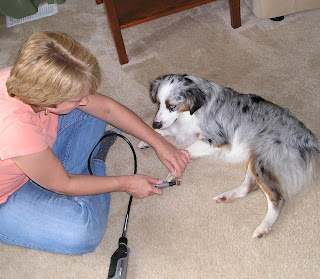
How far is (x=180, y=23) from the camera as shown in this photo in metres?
3.45

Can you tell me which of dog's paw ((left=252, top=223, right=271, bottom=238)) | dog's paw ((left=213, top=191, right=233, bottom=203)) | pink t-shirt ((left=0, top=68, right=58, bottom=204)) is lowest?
dog's paw ((left=252, top=223, right=271, bottom=238))

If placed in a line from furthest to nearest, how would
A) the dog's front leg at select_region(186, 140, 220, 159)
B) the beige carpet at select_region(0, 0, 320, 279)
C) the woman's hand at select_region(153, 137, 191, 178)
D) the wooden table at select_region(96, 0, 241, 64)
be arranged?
the wooden table at select_region(96, 0, 241, 64), the dog's front leg at select_region(186, 140, 220, 159), the woman's hand at select_region(153, 137, 191, 178), the beige carpet at select_region(0, 0, 320, 279)

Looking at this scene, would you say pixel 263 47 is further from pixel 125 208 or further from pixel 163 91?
pixel 125 208

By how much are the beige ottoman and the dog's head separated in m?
1.26

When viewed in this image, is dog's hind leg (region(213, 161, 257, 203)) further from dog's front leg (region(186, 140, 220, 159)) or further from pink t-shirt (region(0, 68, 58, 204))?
pink t-shirt (region(0, 68, 58, 204))

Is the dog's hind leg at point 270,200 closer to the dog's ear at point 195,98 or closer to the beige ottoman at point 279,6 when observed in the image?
the dog's ear at point 195,98

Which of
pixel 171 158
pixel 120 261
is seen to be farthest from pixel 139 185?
pixel 120 261

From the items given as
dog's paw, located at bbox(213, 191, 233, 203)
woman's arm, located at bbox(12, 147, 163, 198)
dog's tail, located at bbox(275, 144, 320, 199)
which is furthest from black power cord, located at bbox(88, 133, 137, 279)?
dog's tail, located at bbox(275, 144, 320, 199)

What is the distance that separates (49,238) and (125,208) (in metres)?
0.52

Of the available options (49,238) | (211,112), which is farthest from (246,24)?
(49,238)

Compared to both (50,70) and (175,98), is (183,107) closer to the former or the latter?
(175,98)

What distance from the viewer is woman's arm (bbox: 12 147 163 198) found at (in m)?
1.61

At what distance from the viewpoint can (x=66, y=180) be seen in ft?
5.82

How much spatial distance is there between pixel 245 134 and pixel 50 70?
4.20 ft
